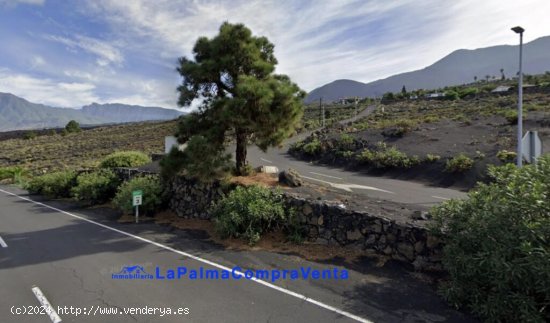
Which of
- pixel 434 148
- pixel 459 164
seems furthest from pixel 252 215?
pixel 434 148

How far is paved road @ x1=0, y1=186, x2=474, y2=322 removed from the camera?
4.71 m

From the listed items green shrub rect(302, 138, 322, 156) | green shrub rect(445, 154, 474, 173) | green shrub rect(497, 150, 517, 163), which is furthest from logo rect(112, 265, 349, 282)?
green shrub rect(302, 138, 322, 156)

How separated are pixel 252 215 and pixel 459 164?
13025mm

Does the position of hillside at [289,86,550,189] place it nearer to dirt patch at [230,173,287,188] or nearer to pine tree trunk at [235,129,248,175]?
dirt patch at [230,173,287,188]

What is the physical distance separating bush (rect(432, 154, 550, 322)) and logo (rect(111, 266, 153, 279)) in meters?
5.48

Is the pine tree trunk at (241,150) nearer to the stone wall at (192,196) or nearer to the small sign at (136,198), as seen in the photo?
the stone wall at (192,196)

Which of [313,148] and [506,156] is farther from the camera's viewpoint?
[313,148]

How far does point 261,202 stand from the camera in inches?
325

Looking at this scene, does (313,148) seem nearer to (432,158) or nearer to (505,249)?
(432,158)

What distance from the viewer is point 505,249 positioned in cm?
410

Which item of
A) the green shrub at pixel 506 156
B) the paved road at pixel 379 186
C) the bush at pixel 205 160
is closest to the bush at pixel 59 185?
the bush at pixel 205 160

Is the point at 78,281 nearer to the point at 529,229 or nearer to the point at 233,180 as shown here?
the point at 233,180

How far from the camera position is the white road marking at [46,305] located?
15.5 ft

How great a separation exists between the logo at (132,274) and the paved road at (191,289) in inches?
5.4
